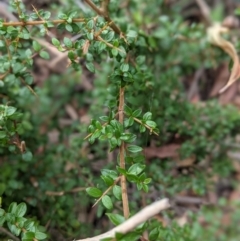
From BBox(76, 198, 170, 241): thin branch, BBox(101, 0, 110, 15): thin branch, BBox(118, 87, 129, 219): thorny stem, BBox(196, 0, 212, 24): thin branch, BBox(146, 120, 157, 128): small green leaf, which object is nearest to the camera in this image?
BBox(76, 198, 170, 241): thin branch

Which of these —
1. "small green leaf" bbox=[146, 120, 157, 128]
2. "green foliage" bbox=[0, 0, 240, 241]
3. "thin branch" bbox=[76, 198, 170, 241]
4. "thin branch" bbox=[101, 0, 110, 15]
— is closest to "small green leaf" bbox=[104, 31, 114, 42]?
"green foliage" bbox=[0, 0, 240, 241]

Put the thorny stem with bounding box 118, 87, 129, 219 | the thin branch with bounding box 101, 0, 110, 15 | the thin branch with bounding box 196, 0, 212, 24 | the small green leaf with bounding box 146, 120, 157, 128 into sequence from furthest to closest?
the thin branch with bounding box 196, 0, 212, 24 < the thin branch with bounding box 101, 0, 110, 15 < the small green leaf with bounding box 146, 120, 157, 128 < the thorny stem with bounding box 118, 87, 129, 219

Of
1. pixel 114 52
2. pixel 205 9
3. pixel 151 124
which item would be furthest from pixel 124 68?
pixel 205 9

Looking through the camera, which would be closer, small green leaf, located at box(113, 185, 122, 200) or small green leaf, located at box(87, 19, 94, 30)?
small green leaf, located at box(113, 185, 122, 200)

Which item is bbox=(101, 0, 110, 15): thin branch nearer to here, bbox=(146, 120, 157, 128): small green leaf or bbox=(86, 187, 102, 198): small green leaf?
bbox=(146, 120, 157, 128): small green leaf

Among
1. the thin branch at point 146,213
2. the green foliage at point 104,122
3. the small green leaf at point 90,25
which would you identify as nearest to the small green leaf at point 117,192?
the green foliage at point 104,122

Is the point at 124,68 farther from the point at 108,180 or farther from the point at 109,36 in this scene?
the point at 108,180

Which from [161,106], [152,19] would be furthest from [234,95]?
[161,106]

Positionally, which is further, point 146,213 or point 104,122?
point 104,122

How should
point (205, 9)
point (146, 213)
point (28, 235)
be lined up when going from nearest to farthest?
point (146, 213), point (28, 235), point (205, 9)

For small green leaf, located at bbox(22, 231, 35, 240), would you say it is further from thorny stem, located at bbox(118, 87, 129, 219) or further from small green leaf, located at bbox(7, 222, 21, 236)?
thorny stem, located at bbox(118, 87, 129, 219)

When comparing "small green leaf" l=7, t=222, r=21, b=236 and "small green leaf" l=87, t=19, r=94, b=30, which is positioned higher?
"small green leaf" l=87, t=19, r=94, b=30

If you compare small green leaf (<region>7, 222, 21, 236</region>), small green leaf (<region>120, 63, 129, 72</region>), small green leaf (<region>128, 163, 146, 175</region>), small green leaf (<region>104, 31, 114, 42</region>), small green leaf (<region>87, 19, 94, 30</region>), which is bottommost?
small green leaf (<region>7, 222, 21, 236</region>)
